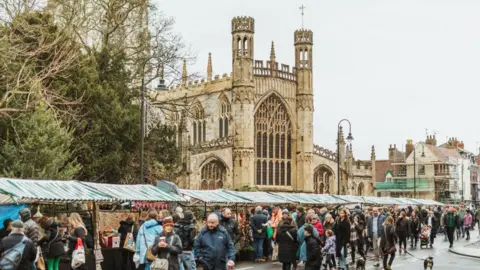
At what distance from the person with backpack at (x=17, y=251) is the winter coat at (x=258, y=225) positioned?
1201 centimetres

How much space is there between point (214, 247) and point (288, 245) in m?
3.74

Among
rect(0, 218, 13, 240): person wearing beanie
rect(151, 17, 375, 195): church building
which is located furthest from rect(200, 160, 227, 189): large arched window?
rect(0, 218, 13, 240): person wearing beanie

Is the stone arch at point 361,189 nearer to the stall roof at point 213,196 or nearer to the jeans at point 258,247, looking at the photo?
the stall roof at point 213,196

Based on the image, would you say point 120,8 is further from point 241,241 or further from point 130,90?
point 241,241

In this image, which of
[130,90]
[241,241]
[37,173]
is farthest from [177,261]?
[130,90]

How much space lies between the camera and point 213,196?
24969mm

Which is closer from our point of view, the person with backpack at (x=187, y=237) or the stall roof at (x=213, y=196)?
the person with backpack at (x=187, y=237)

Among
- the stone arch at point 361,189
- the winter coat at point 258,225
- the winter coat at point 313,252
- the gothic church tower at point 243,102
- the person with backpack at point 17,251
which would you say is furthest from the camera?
the stone arch at point 361,189

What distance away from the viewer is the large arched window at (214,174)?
56656mm

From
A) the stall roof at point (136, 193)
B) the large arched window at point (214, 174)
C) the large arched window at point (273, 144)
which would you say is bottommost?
the stall roof at point (136, 193)

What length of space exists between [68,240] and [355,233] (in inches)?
356

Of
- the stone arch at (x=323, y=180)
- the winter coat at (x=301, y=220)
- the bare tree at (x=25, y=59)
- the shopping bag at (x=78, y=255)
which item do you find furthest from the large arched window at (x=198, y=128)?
the shopping bag at (x=78, y=255)

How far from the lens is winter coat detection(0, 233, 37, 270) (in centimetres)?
1099

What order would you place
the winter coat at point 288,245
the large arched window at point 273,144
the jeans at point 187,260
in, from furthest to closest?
the large arched window at point 273,144, the winter coat at point 288,245, the jeans at point 187,260
